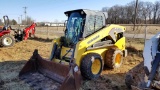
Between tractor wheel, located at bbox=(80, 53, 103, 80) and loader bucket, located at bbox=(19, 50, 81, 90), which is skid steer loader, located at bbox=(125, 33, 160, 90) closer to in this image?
loader bucket, located at bbox=(19, 50, 81, 90)

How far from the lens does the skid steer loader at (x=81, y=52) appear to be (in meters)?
5.80

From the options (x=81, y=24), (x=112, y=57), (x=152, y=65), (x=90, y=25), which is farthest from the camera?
(x=112, y=57)

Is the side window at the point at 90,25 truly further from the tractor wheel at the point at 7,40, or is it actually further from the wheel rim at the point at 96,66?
the tractor wheel at the point at 7,40

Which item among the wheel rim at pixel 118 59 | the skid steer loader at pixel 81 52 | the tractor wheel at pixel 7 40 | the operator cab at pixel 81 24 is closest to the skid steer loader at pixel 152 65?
the skid steer loader at pixel 81 52

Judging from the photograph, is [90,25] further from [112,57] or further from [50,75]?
[50,75]

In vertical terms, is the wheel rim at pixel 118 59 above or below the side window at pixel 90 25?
below

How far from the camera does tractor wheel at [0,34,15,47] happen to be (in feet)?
42.0

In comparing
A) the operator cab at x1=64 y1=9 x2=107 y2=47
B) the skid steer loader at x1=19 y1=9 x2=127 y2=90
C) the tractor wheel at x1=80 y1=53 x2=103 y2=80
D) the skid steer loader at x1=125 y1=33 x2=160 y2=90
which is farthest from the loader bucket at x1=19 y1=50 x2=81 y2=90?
the skid steer loader at x1=125 y1=33 x2=160 y2=90

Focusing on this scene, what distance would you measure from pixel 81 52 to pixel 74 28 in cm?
107

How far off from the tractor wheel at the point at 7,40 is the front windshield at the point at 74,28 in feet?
24.3

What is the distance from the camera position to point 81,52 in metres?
5.91

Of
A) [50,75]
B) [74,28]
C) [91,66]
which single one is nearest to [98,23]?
[74,28]

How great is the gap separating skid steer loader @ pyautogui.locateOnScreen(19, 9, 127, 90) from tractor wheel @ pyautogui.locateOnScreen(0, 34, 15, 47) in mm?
7038

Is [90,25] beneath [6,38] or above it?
above
